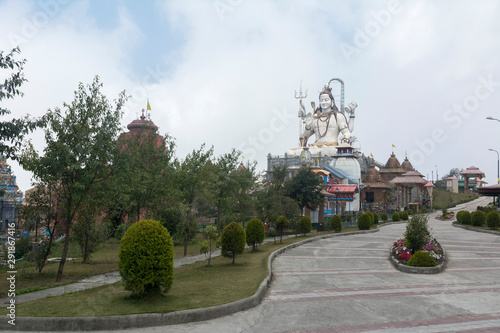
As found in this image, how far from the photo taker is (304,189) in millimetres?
35156

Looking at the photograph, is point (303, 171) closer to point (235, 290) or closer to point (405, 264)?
point (405, 264)

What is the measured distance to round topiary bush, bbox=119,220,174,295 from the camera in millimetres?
8062

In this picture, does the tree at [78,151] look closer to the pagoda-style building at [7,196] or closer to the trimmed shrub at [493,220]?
the pagoda-style building at [7,196]

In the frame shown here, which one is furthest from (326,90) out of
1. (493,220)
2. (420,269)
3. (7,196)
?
(420,269)

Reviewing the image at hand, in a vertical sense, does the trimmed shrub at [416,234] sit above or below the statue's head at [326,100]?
below

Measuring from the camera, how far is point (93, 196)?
41.7ft

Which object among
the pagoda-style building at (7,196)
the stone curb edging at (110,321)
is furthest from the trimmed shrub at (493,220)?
the pagoda-style building at (7,196)

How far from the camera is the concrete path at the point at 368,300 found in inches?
287

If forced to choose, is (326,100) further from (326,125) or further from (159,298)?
(159,298)

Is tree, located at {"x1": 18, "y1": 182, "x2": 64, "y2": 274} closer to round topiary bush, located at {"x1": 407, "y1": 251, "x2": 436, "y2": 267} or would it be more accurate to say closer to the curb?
the curb

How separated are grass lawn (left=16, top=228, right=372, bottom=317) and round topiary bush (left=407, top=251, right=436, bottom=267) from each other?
5624 mm

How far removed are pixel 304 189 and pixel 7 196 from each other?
2303 cm

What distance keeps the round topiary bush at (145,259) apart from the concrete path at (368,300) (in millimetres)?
1316

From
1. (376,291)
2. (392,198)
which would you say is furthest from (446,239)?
(392,198)
